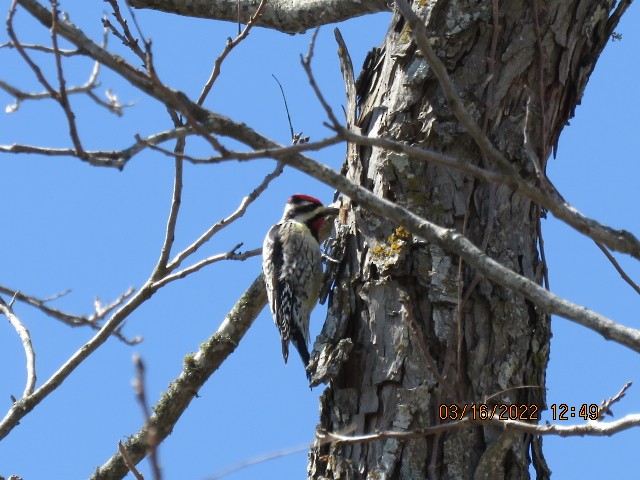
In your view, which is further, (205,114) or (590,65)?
(590,65)

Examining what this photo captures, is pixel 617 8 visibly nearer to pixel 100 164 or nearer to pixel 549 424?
pixel 549 424

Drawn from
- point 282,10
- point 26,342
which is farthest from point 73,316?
point 282,10

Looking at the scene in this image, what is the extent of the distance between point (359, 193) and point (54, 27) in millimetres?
854

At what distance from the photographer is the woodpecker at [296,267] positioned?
504cm

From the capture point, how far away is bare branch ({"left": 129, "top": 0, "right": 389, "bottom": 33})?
462cm

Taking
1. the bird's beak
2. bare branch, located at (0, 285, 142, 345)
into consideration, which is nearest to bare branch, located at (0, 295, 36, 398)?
bare branch, located at (0, 285, 142, 345)

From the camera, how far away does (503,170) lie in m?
2.22

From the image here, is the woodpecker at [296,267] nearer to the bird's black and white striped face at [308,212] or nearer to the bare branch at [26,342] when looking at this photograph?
the bird's black and white striped face at [308,212]

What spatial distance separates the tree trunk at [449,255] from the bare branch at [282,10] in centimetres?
65

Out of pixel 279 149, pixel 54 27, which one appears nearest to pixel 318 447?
pixel 279 149

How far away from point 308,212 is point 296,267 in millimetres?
513

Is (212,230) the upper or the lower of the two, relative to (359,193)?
upper

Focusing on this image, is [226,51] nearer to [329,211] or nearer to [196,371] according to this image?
[196,371]
